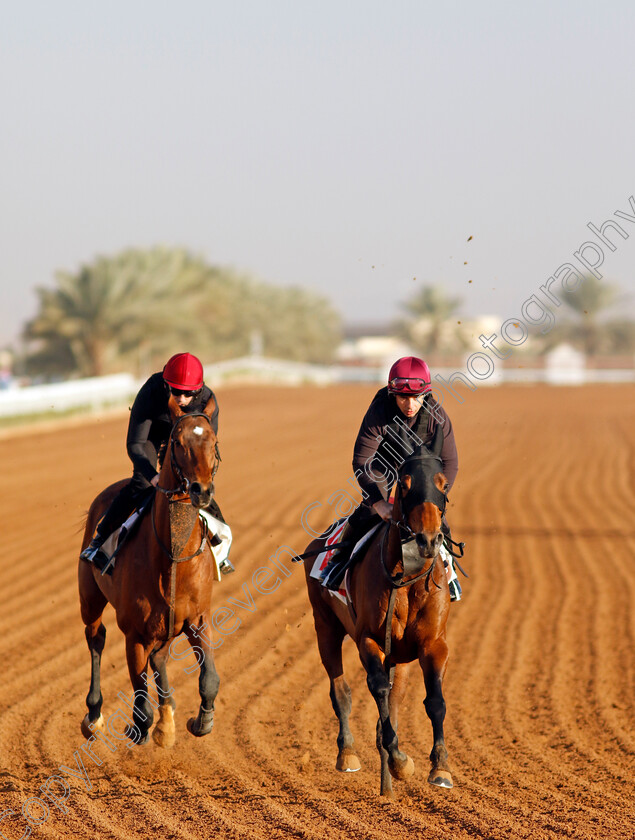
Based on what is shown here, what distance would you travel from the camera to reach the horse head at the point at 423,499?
5.79m

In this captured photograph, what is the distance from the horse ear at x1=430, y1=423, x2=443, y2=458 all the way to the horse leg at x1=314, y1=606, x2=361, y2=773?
A: 5.94ft

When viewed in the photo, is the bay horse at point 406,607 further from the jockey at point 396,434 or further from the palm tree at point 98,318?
the palm tree at point 98,318

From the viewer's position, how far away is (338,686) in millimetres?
7273

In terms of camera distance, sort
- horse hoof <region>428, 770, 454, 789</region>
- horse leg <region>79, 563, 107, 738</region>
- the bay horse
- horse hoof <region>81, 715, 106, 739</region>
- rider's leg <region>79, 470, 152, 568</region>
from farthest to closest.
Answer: horse leg <region>79, 563, 107, 738</region> < rider's leg <region>79, 470, 152, 568</region> < horse hoof <region>81, 715, 106, 739</region> < horse hoof <region>428, 770, 454, 789</region> < the bay horse

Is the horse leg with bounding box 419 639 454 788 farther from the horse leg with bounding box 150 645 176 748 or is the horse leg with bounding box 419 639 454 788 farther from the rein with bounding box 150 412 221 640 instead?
the horse leg with bounding box 150 645 176 748

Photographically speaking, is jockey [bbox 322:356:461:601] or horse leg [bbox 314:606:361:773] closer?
jockey [bbox 322:356:461:601]

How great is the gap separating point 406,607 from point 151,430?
2484 mm

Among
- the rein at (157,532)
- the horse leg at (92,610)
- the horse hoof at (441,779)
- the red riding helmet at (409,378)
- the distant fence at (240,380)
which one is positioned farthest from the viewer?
the distant fence at (240,380)

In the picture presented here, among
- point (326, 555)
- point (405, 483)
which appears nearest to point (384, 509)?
point (405, 483)

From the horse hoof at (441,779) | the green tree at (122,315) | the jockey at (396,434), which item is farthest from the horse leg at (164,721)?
the green tree at (122,315)

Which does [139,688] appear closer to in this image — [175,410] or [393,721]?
[393,721]

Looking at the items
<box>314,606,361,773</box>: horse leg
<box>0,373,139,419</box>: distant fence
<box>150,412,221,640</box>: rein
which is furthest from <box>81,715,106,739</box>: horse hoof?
<box>0,373,139,419</box>: distant fence

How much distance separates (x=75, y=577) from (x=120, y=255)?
146 ft

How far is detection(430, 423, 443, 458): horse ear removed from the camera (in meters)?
6.47
